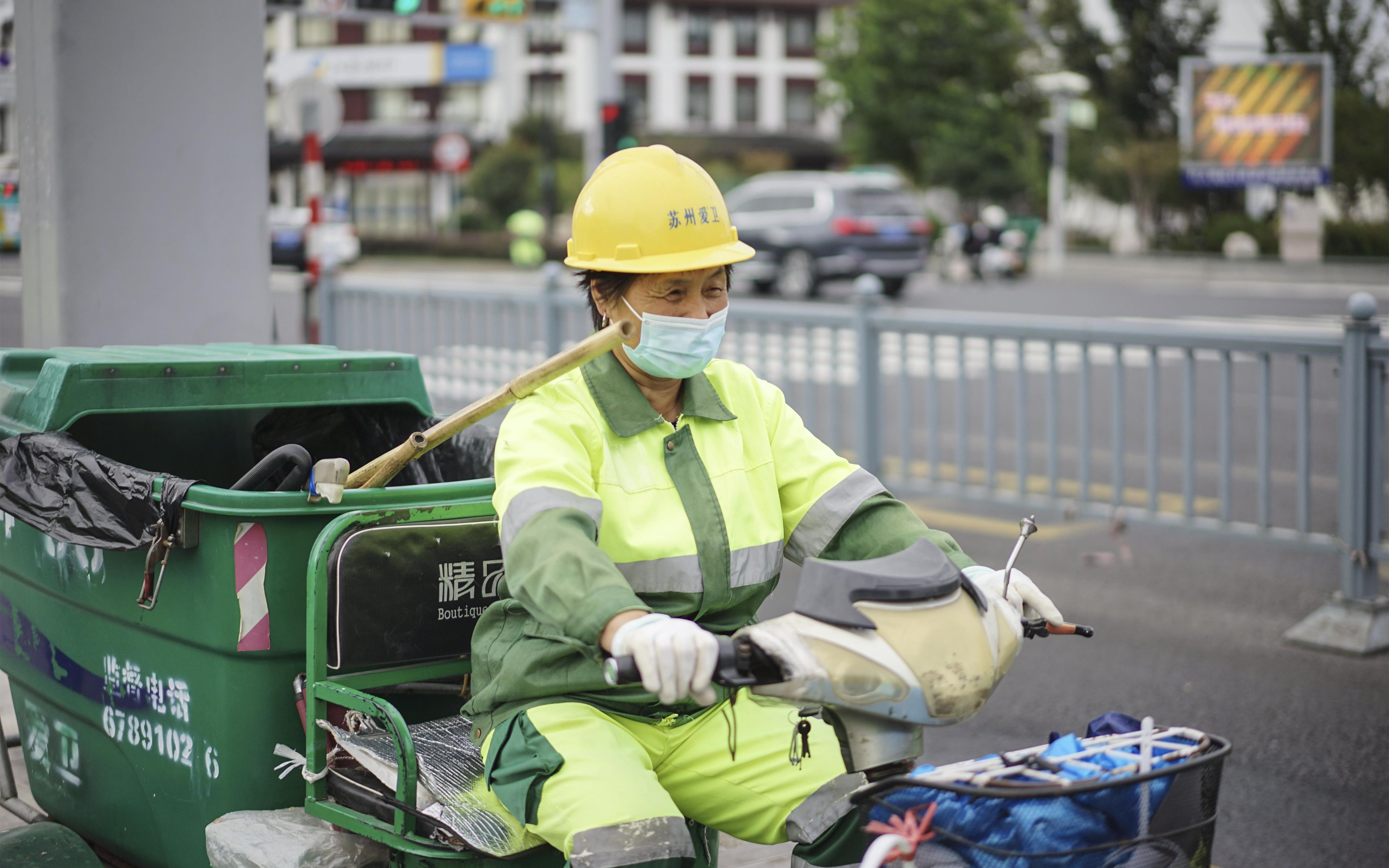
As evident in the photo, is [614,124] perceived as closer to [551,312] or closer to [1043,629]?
[551,312]

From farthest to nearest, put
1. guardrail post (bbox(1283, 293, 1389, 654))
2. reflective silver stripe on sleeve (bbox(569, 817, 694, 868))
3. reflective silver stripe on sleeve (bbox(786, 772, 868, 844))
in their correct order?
guardrail post (bbox(1283, 293, 1389, 654)), reflective silver stripe on sleeve (bbox(786, 772, 868, 844)), reflective silver stripe on sleeve (bbox(569, 817, 694, 868))

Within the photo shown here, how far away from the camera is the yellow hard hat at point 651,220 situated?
2389 millimetres

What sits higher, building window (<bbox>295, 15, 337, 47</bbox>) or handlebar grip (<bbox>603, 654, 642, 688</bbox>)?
building window (<bbox>295, 15, 337, 47</bbox>)

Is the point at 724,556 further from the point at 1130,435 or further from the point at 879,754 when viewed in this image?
the point at 1130,435

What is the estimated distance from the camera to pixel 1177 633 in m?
5.78

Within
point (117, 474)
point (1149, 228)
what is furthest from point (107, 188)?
point (1149, 228)

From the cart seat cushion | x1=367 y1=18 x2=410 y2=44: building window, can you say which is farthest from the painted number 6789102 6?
x1=367 y1=18 x2=410 y2=44: building window

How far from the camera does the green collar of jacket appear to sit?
2430 millimetres

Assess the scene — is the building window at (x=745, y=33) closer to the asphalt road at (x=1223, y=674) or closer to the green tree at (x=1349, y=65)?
the green tree at (x=1349, y=65)

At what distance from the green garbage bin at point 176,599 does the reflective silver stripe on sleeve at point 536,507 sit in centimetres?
56

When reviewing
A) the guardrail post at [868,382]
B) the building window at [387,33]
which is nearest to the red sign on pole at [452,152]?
the building window at [387,33]

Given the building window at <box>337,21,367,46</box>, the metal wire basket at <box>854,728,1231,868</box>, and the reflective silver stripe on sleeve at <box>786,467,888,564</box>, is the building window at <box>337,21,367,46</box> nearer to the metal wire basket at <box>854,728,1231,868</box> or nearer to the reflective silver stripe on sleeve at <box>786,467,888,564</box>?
the reflective silver stripe on sleeve at <box>786,467,888,564</box>

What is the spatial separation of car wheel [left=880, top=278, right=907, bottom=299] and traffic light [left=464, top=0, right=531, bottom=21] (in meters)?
7.59

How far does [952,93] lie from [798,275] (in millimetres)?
23495
